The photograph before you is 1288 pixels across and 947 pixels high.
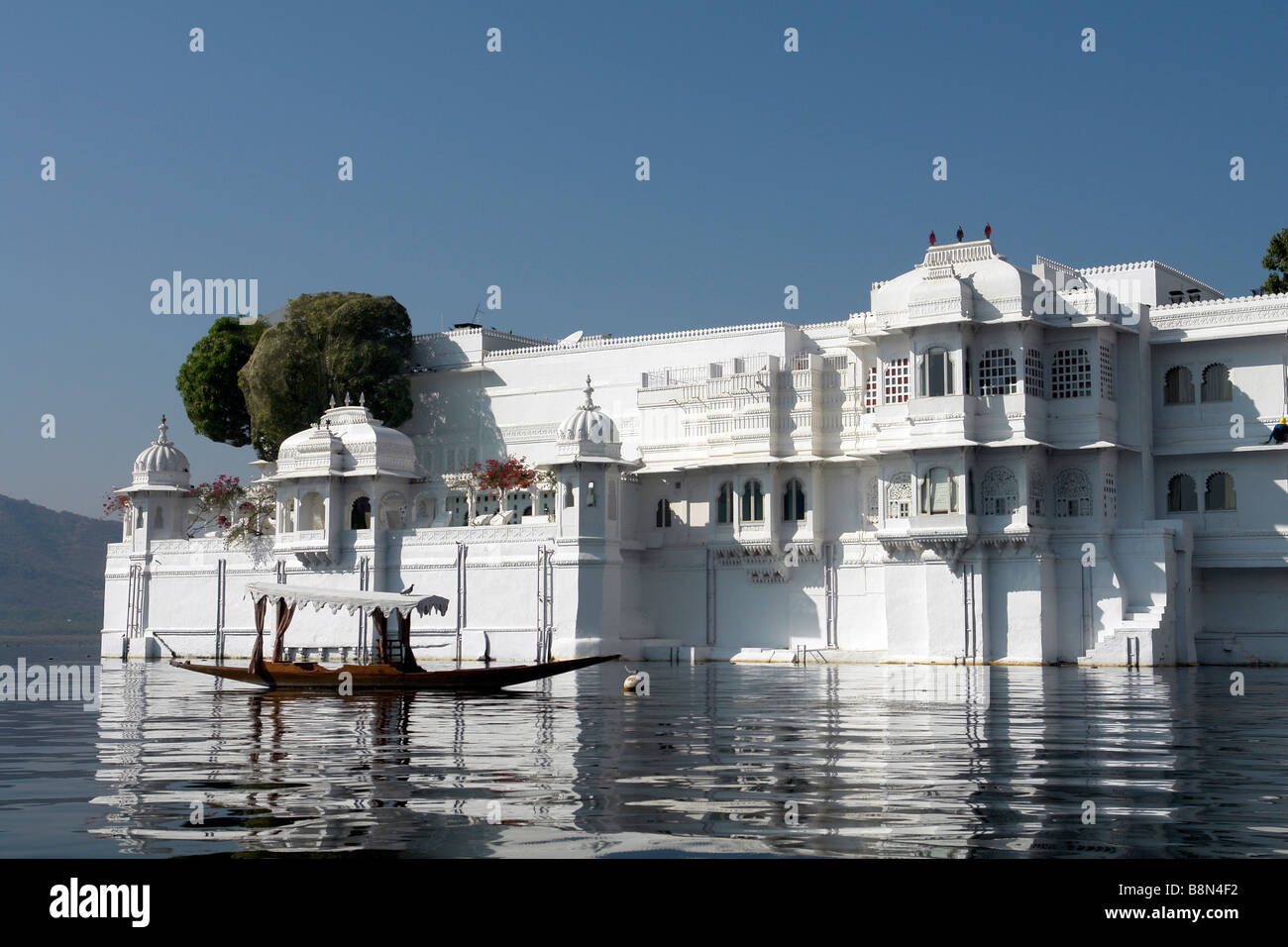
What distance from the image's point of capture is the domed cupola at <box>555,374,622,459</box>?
171ft

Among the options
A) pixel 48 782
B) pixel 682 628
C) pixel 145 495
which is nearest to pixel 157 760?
pixel 48 782

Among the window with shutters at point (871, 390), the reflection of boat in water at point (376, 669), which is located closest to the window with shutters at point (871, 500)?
the window with shutters at point (871, 390)

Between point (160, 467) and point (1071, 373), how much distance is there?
3556 centimetres

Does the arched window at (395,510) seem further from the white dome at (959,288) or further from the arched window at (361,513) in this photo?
the white dome at (959,288)

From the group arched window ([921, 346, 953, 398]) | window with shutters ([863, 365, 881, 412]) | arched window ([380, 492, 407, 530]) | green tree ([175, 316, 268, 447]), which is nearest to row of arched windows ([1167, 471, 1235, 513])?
arched window ([921, 346, 953, 398])

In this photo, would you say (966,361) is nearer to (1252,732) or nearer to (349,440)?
(349,440)

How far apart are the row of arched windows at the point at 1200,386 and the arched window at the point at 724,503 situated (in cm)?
1424

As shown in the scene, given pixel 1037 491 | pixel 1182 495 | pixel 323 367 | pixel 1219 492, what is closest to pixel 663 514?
pixel 1037 491

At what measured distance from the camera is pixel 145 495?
6250cm

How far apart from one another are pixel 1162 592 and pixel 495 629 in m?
21.3

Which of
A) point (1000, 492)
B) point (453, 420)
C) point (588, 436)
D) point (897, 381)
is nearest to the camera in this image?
point (1000, 492)

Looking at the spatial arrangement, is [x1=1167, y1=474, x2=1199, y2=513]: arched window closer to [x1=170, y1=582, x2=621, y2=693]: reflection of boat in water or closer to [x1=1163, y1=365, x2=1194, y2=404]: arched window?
[x1=1163, y1=365, x2=1194, y2=404]: arched window

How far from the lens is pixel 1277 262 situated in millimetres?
55375

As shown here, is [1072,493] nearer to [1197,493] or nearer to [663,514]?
[1197,493]
